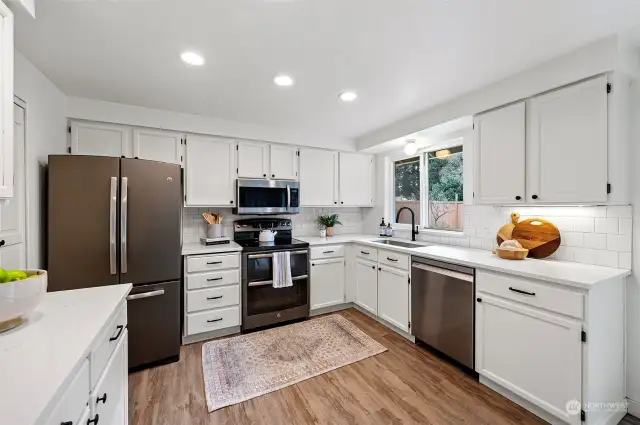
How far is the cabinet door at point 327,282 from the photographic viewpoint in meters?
3.40

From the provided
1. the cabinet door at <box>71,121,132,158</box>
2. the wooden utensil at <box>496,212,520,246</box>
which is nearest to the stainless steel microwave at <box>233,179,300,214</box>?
the cabinet door at <box>71,121,132,158</box>

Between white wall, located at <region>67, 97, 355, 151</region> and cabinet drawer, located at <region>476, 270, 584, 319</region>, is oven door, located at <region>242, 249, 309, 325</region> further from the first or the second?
cabinet drawer, located at <region>476, 270, 584, 319</region>

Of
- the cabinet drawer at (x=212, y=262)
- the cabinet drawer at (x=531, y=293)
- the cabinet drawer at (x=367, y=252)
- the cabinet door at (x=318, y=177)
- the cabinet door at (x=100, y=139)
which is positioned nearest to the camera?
the cabinet drawer at (x=531, y=293)

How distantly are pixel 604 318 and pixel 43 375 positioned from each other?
2.67 meters

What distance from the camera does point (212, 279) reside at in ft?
9.29

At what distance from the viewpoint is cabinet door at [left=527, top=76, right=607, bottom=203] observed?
1.77 m

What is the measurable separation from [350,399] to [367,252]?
5.50ft

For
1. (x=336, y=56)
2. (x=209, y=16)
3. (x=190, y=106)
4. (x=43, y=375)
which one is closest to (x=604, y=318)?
(x=336, y=56)

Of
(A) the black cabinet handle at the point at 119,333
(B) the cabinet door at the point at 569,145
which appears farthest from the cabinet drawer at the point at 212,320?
(B) the cabinet door at the point at 569,145

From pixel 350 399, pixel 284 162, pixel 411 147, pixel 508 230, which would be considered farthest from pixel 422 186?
pixel 350 399

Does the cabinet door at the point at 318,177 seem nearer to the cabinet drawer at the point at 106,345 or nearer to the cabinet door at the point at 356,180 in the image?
the cabinet door at the point at 356,180

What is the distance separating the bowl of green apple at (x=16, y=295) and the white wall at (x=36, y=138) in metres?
1.29

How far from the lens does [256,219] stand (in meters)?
3.65

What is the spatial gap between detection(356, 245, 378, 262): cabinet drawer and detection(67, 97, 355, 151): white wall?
1.48 m
